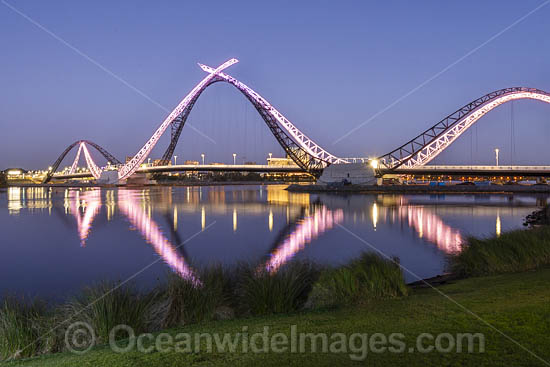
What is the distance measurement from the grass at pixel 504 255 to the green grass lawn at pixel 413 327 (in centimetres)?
244

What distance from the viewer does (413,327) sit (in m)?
4.79

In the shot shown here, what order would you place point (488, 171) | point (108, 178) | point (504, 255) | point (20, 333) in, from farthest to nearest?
1. point (108, 178)
2. point (488, 171)
3. point (504, 255)
4. point (20, 333)

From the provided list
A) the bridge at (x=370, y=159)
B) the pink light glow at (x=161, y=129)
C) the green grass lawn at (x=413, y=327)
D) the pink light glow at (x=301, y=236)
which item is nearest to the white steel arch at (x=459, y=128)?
the bridge at (x=370, y=159)

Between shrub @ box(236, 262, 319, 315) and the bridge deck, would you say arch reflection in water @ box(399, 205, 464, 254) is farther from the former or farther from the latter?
the bridge deck

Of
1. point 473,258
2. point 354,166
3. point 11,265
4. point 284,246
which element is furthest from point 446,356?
point 354,166

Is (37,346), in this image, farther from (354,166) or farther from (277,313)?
(354,166)

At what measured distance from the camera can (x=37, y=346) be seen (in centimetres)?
539

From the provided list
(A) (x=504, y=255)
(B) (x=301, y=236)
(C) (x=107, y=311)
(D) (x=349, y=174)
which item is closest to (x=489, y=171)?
(D) (x=349, y=174)

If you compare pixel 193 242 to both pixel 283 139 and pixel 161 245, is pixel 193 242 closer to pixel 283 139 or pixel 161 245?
pixel 161 245

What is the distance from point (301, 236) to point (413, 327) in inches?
510

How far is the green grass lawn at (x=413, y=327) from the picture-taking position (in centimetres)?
396

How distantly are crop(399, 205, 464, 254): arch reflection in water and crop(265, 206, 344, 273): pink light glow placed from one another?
3.93m

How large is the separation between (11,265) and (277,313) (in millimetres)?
10317

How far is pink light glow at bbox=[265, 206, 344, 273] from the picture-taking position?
12.3 m
